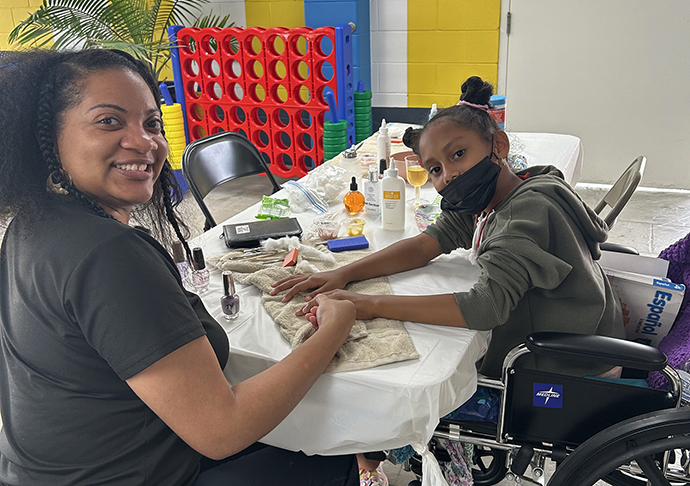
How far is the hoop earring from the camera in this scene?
100 cm

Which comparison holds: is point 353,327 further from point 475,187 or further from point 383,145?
point 383,145

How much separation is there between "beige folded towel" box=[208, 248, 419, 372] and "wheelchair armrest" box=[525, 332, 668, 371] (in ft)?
0.95

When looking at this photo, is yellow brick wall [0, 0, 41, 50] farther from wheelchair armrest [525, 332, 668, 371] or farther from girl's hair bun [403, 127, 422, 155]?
wheelchair armrest [525, 332, 668, 371]

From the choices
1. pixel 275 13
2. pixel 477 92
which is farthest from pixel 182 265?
pixel 275 13

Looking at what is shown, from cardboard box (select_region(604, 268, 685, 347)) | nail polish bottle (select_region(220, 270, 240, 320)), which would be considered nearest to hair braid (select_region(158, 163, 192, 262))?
nail polish bottle (select_region(220, 270, 240, 320))

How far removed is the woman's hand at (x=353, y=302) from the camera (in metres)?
1.33

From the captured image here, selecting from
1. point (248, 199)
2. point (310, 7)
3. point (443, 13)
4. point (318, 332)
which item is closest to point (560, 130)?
point (443, 13)

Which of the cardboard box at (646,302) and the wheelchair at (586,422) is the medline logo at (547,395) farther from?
the cardboard box at (646,302)

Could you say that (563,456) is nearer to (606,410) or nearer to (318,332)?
(606,410)

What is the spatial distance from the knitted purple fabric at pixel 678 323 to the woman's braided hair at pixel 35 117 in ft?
4.50

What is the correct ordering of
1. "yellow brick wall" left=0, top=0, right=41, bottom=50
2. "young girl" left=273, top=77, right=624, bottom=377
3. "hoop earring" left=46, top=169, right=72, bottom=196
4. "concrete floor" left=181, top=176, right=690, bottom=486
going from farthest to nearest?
"yellow brick wall" left=0, top=0, right=41, bottom=50 < "concrete floor" left=181, top=176, right=690, bottom=486 < "young girl" left=273, top=77, right=624, bottom=377 < "hoop earring" left=46, top=169, right=72, bottom=196

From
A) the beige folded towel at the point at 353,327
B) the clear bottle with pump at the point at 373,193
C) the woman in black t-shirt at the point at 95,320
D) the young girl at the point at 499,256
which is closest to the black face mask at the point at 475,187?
the young girl at the point at 499,256

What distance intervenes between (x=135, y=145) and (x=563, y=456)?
1.21 meters

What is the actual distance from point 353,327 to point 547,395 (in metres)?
0.49
